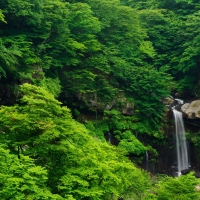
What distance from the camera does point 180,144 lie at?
28500mm

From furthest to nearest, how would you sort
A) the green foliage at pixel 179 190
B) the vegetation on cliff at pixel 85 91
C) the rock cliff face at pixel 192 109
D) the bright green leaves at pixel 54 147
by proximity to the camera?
the rock cliff face at pixel 192 109
the green foliage at pixel 179 190
the vegetation on cliff at pixel 85 91
the bright green leaves at pixel 54 147

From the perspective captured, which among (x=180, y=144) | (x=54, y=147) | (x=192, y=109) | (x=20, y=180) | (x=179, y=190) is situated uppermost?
(x=192, y=109)

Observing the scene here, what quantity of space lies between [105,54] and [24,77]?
1048cm

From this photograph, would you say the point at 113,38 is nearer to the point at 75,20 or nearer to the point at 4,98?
the point at 75,20

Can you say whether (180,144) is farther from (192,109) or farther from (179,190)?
(179,190)

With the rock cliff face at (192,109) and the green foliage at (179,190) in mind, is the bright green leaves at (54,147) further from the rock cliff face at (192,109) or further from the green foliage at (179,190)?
the rock cliff face at (192,109)

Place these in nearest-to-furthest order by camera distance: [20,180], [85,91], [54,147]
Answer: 1. [20,180]
2. [54,147]
3. [85,91]

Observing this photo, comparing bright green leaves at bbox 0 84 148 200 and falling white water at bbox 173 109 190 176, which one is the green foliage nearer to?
bright green leaves at bbox 0 84 148 200

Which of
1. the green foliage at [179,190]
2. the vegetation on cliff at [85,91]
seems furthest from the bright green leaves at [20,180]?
the green foliage at [179,190]

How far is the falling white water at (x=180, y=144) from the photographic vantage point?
90.3ft

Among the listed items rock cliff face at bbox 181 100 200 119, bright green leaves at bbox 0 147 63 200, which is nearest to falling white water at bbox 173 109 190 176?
rock cliff face at bbox 181 100 200 119

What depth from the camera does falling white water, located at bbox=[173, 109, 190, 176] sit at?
90.3 ft

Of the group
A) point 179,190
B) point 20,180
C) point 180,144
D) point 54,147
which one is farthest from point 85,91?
point 20,180

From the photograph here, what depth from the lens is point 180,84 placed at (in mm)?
32656
